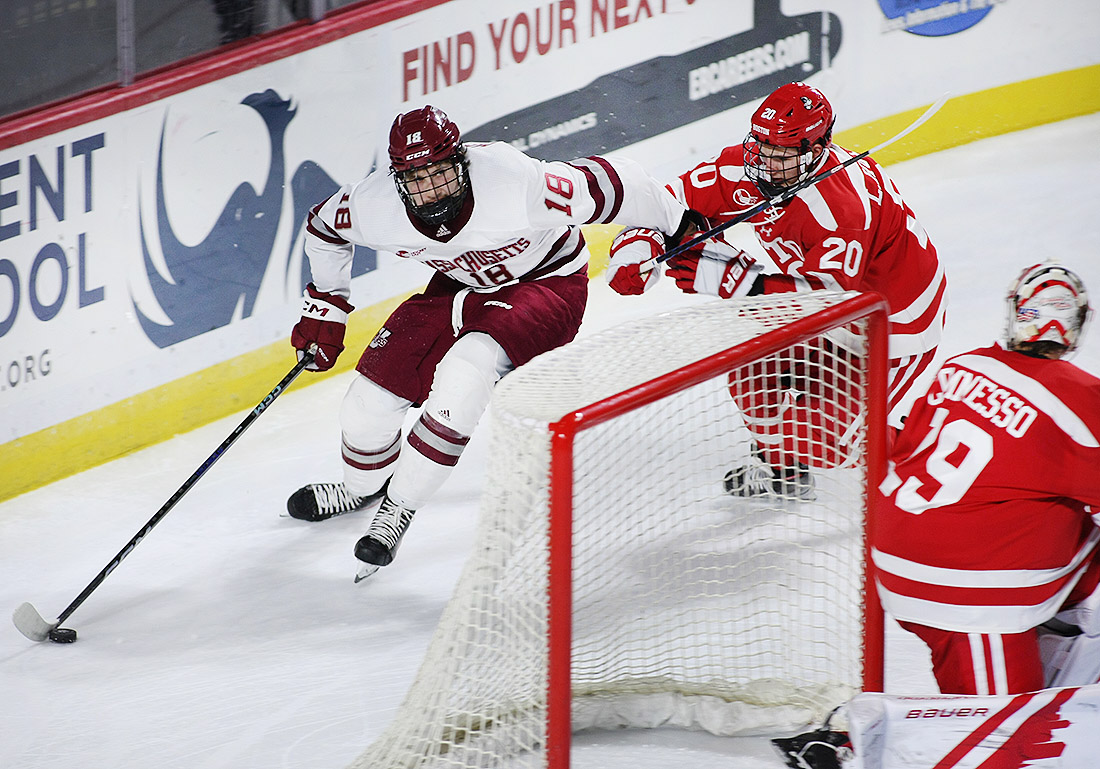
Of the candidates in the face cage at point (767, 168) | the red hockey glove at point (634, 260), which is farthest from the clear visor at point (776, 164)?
the red hockey glove at point (634, 260)

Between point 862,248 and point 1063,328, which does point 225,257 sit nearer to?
point 862,248

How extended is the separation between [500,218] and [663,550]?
0.94 meters

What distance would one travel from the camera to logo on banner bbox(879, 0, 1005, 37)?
572 cm

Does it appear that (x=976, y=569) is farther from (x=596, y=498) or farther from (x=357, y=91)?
(x=357, y=91)

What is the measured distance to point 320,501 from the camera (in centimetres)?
359

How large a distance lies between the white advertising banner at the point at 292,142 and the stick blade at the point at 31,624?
0.81 metres

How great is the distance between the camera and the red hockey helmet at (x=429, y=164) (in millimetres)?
2922

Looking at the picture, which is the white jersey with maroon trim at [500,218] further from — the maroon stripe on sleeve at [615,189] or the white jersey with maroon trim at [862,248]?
the white jersey with maroon trim at [862,248]

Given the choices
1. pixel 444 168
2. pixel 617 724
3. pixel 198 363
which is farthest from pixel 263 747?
pixel 198 363

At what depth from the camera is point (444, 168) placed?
2.96 m

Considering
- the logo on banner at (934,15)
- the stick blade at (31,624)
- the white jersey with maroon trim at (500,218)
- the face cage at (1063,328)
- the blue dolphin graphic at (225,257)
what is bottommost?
the stick blade at (31,624)

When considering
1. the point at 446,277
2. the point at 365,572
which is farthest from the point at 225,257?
the point at 365,572

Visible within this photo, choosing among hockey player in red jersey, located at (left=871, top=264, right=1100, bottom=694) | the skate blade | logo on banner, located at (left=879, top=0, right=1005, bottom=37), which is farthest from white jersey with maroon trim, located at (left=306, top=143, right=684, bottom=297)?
logo on banner, located at (left=879, top=0, right=1005, bottom=37)

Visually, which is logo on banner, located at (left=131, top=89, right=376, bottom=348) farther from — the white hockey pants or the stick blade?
the stick blade
